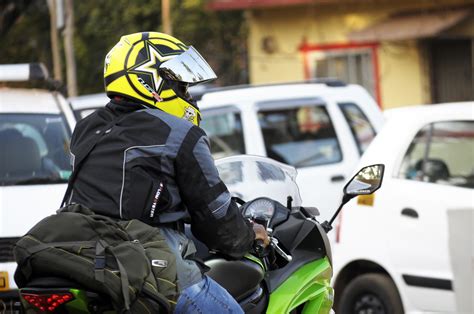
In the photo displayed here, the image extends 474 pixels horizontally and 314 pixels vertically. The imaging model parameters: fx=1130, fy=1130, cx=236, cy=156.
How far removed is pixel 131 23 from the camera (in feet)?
73.5

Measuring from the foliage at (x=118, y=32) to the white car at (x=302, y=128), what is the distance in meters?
11.0

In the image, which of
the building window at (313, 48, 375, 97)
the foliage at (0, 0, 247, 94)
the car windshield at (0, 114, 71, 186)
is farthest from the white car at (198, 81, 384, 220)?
the foliage at (0, 0, 247, 94)

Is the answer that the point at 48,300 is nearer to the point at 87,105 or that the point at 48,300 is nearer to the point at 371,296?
the point at 371,296

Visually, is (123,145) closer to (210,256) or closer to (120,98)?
(120,98)

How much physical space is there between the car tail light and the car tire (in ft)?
14.0

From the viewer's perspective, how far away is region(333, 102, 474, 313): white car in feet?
23.8

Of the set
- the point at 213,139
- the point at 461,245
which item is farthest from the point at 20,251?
the point at 213,139

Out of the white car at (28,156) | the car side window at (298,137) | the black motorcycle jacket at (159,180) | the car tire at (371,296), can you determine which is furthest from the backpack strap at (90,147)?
the car side window at (298,137)

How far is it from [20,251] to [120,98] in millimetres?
731

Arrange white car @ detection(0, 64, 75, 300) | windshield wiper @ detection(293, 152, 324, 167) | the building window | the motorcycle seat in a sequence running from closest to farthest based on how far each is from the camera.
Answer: the motorcycle seat < white car @ detection(0, 64, 75, 300) < windshield wiper @ detection(293, 152, 324, 167) < the building window

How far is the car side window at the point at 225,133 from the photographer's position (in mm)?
10328

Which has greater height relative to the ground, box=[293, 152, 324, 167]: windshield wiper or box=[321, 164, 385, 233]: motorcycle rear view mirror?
box=[321, 164, 385, 233]: motorcycle rear view mirror

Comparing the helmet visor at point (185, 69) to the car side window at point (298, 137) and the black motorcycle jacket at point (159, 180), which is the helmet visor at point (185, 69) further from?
the car side window at point (298, 137)

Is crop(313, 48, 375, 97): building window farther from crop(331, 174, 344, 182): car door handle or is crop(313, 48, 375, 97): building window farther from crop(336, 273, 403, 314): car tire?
crop(336, 273, 403, 314): car tire
